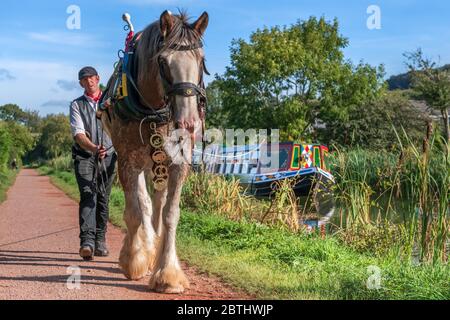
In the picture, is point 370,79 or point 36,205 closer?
point 36,205

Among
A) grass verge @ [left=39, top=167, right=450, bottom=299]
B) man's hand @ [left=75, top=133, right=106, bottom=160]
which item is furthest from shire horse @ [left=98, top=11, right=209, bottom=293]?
grass verge @ [left=39, top=167, right=450, bottom=299]

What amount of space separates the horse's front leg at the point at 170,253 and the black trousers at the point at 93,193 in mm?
1866

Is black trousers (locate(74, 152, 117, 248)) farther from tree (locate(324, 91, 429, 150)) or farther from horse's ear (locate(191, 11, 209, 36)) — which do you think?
tree (locate(324, 91, 429, 150))

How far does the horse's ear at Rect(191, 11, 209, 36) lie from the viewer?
16.6 ft

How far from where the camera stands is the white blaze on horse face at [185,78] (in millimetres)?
4570

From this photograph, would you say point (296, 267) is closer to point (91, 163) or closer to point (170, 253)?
point (170, 253)

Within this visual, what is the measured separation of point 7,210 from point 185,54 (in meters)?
10.6

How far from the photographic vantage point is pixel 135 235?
577 cm

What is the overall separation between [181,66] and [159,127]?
1.01 m

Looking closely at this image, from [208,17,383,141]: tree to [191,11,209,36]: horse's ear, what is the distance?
3090 centimetres

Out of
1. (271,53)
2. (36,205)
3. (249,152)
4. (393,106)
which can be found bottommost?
(36,205)

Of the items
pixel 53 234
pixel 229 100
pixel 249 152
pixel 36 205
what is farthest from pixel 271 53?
pixel 53 234

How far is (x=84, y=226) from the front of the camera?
688 cm
